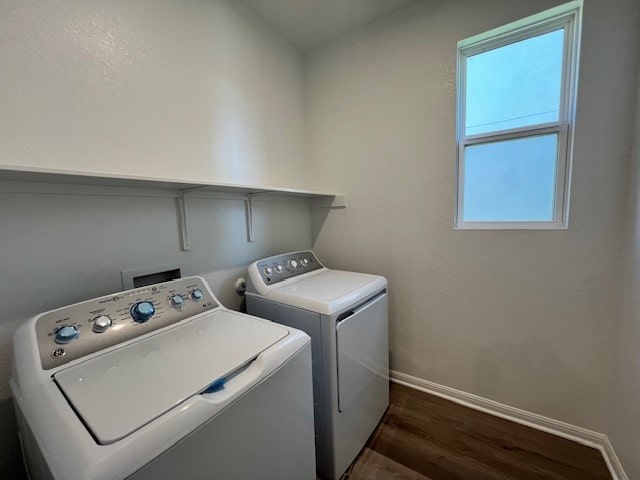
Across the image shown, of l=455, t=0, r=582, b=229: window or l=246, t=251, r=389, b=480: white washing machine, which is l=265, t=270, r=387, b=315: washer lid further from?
l=455, t=0, r=582, b=229: window

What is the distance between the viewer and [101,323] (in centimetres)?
89

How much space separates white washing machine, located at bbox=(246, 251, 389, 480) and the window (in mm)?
873

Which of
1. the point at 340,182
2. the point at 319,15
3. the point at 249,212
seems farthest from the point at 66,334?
the point at 319,15

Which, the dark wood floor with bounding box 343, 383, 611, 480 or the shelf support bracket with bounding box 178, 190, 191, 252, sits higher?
the shelf support bracket with bounding box 178, 190, 191, 252

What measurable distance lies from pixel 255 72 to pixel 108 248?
1.42 meters

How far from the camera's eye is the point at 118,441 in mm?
505

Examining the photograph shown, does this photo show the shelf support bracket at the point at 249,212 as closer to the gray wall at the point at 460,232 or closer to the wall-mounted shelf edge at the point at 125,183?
the wall-mounted shelf edge at the point at 125,183

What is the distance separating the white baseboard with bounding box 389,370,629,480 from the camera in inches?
50.6

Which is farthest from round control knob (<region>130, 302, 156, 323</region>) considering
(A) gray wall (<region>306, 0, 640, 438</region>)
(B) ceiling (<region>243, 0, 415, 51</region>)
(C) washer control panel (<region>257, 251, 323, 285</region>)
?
(B) ceiling (<region>243, 0, 415, 51</region>)

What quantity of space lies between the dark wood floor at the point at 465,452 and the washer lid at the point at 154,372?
3.31 feet

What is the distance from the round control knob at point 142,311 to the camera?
3.17 ft

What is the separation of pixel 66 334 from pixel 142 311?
21 cm

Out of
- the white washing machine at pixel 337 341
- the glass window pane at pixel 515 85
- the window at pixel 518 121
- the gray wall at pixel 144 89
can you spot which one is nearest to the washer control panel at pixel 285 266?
the white washing machine at pixel 337 341

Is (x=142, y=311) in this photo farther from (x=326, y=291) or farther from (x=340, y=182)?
(x=340, y=182)
